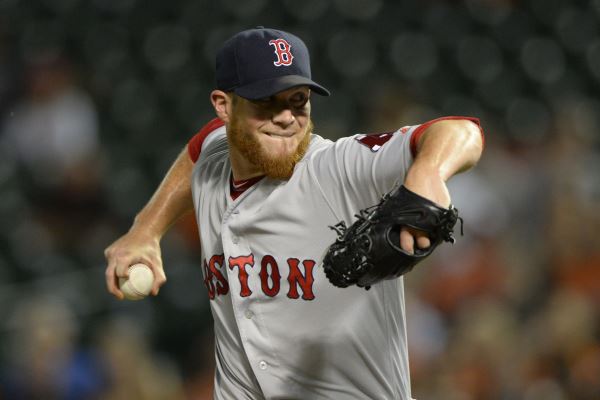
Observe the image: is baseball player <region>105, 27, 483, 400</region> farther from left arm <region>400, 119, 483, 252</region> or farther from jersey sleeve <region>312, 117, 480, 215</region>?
left arm <region>400, 119, 483, 252</region>

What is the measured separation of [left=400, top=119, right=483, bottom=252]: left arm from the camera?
160 centimetres

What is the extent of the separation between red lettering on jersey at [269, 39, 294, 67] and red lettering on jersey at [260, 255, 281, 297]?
16.3 inches

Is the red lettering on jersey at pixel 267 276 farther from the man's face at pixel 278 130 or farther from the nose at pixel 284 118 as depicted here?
the nose at pixel 284 118

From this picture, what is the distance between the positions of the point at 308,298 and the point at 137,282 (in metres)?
0.43

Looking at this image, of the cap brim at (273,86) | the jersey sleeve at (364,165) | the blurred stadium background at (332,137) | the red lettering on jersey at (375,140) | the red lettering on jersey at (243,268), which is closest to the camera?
the jersey sleeve at (364,165)

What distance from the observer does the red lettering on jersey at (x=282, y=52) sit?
6.91ft

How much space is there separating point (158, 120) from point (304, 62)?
3.35 meters

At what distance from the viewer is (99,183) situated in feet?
16.1

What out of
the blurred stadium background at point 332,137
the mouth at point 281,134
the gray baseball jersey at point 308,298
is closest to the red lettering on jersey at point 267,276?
the gray baseball jersey at point 308,298

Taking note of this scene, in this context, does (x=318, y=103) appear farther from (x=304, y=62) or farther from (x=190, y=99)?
(x=304, y=62)

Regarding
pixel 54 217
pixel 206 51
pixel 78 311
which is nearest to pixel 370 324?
pixel 78 311

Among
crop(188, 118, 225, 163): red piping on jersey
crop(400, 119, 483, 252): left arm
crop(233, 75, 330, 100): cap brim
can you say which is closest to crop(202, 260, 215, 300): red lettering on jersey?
crop(188, 118, 225, 163): red piping on jersey

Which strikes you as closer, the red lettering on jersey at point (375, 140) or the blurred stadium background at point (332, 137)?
the red lettering on jersey at point (375, 140)

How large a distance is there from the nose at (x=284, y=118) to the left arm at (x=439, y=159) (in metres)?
0.41
